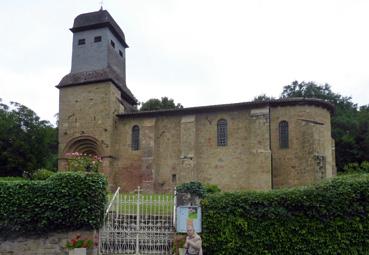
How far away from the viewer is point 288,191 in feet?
37.2

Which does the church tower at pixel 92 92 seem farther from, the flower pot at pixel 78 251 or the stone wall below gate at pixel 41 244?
the flower pot at pixel 78 251

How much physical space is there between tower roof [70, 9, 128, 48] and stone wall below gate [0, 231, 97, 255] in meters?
21.3

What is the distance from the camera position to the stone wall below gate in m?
11.7

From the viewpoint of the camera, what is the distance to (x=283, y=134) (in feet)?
83.7

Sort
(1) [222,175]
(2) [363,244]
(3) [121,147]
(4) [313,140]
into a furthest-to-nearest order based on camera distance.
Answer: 1. (3) [121,147]
2. (1) [222,175]
3. (4) [313,140]
4. (2) [363,244]

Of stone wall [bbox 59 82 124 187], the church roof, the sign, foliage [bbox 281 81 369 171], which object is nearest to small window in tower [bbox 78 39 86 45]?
stone wall [bbox 59 82 124 187]

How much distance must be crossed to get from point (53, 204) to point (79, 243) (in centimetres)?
148

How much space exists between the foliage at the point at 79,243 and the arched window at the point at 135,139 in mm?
16853

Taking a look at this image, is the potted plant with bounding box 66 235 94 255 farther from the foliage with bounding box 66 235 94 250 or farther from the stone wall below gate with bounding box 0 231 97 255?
the stone wall below gate with bounding box 0 231 97 255

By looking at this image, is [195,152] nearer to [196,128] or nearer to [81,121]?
[196,128]

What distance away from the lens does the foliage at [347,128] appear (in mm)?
34584

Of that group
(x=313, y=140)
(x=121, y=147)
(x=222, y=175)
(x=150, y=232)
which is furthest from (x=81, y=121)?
(x=150, y=232)

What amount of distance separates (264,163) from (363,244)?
13772 millimetres

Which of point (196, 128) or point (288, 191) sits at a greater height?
point (196, 128)
